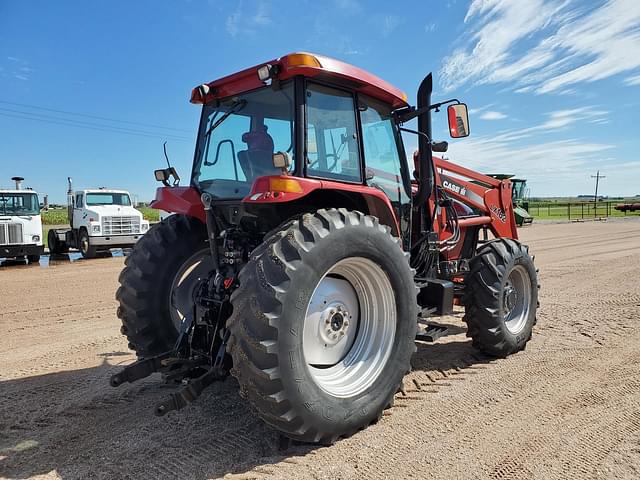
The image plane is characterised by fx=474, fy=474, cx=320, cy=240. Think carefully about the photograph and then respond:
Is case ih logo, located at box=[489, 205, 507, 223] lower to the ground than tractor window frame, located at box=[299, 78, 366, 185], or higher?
lower

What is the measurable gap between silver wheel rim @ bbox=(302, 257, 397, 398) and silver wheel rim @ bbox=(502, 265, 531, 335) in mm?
1945

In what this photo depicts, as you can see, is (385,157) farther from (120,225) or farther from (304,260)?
(120,225)

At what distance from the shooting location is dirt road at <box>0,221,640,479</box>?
2.74 m

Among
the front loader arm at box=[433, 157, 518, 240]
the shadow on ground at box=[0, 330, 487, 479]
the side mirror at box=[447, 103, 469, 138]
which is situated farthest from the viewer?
the front loader arm at box=[433, 157, 518, 240]

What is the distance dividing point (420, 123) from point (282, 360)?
2.89 m

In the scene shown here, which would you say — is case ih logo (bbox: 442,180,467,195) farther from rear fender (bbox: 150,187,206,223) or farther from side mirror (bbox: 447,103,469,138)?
rear fender (bbox: 150,187,206,223)

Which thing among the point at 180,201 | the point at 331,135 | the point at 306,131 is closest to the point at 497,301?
the point at 331,135

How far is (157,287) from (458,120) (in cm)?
303

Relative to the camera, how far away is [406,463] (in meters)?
2.76

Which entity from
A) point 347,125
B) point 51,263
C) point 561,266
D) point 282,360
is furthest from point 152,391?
point 51,263

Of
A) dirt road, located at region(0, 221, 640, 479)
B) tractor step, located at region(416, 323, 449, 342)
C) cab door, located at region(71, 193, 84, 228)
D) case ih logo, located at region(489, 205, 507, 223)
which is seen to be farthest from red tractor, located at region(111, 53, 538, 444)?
cab door, located at region(71, 193, 84, 228)

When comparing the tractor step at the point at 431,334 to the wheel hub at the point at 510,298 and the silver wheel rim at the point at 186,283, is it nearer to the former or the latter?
the wheel hub at the point at 510,298

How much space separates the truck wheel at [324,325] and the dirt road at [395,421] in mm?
266

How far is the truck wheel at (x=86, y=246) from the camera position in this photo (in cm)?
1547
